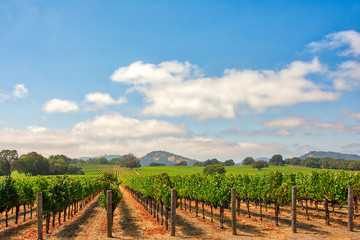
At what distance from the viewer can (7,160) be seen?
104m

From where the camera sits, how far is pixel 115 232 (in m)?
15.3

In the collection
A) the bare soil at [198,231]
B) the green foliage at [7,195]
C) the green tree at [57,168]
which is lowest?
the green tree at [57,168]

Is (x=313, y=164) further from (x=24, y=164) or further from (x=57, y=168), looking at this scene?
(x=24, y=164)

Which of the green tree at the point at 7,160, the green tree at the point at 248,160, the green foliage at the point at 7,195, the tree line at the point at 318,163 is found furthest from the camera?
the green tree at the point at 248,160

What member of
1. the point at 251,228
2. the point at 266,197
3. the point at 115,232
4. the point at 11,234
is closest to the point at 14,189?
the point at 11,234

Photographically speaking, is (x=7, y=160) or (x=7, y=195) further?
(x=7, y=160)

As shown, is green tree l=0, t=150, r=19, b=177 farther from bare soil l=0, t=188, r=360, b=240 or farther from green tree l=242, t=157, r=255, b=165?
green tree l=242, t=157, r=255, b=165

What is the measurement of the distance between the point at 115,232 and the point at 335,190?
15.5 metres

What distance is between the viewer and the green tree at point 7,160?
4008 inches

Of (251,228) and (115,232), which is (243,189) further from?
(115,232)

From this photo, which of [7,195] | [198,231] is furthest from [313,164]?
[7,195]

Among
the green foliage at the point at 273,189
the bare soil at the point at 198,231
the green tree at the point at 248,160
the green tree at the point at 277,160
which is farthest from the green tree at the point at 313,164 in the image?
the bare soil at the point at 198,231

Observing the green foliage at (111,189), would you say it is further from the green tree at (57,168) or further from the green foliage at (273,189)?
the green tree at (57,168)

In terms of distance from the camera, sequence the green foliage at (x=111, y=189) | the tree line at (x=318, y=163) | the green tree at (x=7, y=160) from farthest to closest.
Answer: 1. the tree line at (x=318, y=163)
2. the green tree at (x=7, y=160)
3. the green foliage at (x=111, y=189)
